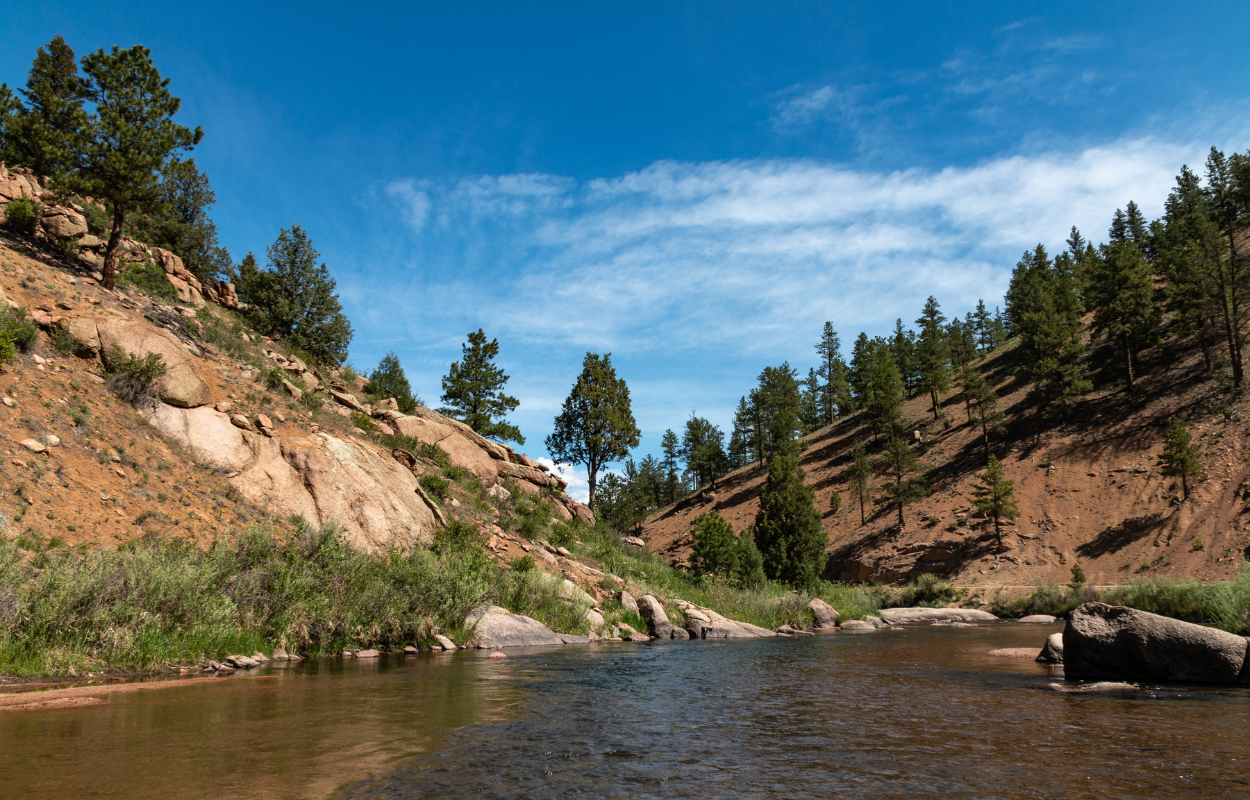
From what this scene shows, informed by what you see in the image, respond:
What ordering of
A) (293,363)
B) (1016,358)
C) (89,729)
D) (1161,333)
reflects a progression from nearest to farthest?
(89,729) < (293,363) < (1161,333) < (1016,358)

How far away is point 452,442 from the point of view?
32.6 m

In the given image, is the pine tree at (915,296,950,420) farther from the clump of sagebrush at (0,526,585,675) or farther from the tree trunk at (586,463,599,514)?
the clump of sagebrush at (0,526,585,675)

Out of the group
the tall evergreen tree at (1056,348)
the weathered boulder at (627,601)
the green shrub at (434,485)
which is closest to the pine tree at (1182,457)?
the tall evergreen tree at (1056,348)

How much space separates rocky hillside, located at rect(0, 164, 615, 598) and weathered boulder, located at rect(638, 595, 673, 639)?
1981 mm

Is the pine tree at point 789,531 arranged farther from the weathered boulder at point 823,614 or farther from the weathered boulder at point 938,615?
the weathered boulder at point 823,614

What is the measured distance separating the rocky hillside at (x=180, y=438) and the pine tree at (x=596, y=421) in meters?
19.4

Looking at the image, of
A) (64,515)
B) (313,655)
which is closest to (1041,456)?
(313,655)

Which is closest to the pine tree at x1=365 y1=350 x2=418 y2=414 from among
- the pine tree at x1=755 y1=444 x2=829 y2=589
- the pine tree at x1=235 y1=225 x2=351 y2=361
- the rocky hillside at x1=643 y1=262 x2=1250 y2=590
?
the pine tree at x1=235 y1=225 x2=351 y2=361

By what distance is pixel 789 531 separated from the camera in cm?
4056

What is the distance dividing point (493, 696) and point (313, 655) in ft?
21.5

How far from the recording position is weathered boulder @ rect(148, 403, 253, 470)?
18016mm

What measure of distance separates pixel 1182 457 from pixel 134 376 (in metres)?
62.9

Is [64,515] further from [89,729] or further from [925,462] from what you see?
[925,462]

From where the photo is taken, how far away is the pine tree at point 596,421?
5008 cm
